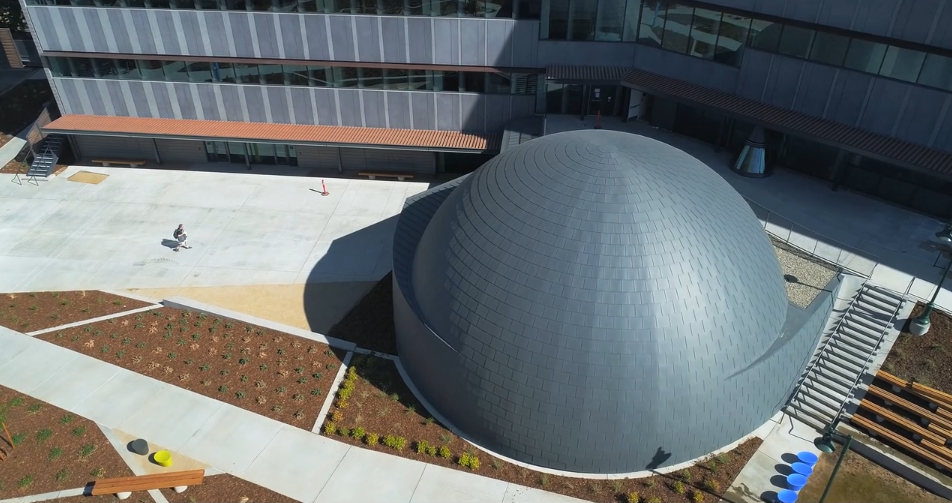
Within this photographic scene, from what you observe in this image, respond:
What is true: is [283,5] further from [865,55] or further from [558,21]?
[865,55]

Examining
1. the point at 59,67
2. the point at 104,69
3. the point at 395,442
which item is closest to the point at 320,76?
the point at 104,69

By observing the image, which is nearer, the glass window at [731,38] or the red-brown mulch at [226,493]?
the red-brown mulch at [226,493]

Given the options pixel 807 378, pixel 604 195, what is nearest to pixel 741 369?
pixel 807 378

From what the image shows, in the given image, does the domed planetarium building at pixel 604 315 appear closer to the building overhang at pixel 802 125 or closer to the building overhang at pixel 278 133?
the building overhang at pixel 802 125

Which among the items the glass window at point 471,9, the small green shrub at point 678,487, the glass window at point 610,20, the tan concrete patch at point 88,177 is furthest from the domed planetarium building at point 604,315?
the tan concrete patch at point 88,177

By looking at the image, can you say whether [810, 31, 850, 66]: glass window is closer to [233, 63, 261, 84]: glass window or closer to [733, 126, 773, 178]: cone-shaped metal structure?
[733, 126, 773, 178]: cone-shaped metal structure

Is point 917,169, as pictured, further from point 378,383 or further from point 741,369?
point 378,383
